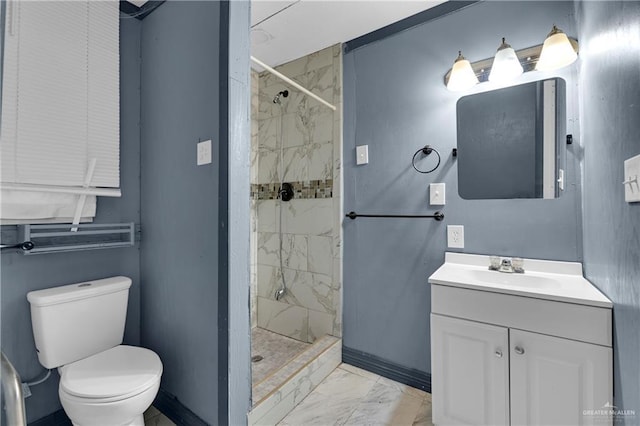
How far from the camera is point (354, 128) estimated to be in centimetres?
216

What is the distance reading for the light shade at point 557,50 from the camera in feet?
4.63

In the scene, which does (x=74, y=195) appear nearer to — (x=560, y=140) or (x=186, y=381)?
(x=186, y=381)

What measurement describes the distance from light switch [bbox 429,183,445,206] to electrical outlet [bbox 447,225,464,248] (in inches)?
6.2

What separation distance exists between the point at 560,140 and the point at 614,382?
3.54 ft

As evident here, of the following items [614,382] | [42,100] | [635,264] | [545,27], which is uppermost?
[545,27]

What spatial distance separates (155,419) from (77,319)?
2.23ft

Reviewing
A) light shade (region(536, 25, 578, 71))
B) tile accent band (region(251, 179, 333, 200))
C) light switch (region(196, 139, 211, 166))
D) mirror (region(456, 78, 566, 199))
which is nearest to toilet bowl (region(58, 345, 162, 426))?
light switch (region(196, 139, 211, 166))

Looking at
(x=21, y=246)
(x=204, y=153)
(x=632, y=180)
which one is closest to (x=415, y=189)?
(x=632, y=180)

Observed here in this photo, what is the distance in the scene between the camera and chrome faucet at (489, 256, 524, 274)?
1.56 metres

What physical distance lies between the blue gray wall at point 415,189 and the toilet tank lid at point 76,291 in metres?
1.42

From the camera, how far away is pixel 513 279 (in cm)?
153

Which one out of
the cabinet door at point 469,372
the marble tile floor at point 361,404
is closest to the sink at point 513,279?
the cabinet door at point 469,372

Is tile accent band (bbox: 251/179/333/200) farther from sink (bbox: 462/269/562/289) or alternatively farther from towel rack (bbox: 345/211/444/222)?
sink (bbox: 462/269/562/289)

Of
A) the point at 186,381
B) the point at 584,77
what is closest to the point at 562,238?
the point at 584,77
